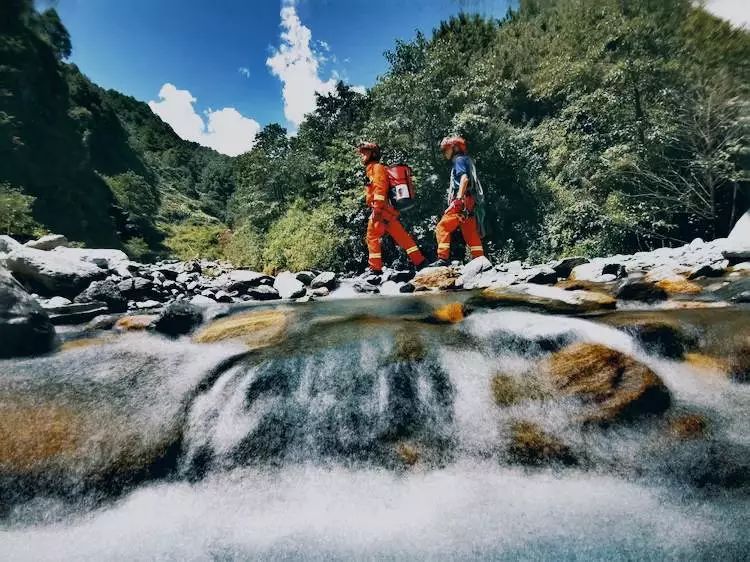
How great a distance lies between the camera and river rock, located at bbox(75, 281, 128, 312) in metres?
8.77

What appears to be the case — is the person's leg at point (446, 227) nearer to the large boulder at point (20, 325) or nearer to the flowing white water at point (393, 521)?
the flowing white water at point (393, 521)

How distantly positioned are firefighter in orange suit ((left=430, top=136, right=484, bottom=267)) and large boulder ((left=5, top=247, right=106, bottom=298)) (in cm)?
816

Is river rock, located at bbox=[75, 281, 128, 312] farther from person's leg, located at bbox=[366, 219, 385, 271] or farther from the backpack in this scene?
the backpack

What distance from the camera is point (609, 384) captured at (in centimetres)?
373

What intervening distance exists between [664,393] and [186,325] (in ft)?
18.6

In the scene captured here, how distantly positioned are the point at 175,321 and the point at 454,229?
6628 millimetres

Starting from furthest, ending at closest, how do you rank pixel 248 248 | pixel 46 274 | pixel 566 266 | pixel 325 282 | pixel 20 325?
pixel 248 248, pixel 325 282, pixel 566 266, pixel 46 274, pixel 20 325

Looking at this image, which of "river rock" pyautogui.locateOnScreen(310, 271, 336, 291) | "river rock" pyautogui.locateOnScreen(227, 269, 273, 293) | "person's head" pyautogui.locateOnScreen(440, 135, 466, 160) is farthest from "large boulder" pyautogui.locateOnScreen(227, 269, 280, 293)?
"person's head" pyautogui.locateOnScreen(440, 135, 466, 160)

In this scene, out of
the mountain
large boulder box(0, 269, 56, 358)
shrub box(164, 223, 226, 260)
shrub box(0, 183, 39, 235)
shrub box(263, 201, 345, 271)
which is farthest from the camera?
shrub box(164, 223, 226, 260)

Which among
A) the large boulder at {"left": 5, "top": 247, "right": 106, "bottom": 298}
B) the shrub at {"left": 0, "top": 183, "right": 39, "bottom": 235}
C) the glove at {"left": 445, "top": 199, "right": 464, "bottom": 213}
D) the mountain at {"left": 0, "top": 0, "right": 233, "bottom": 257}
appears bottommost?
the large boulder at {"left": 5, "top": 247, "right": 106, "bottom": 298}

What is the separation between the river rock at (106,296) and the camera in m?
8.77

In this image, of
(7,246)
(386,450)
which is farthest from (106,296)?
(386,450)

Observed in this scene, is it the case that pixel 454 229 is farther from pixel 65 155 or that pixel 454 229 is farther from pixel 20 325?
pixel 65 155

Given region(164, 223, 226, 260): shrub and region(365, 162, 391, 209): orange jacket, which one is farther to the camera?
region(164, 223, 226, 260): shrub
